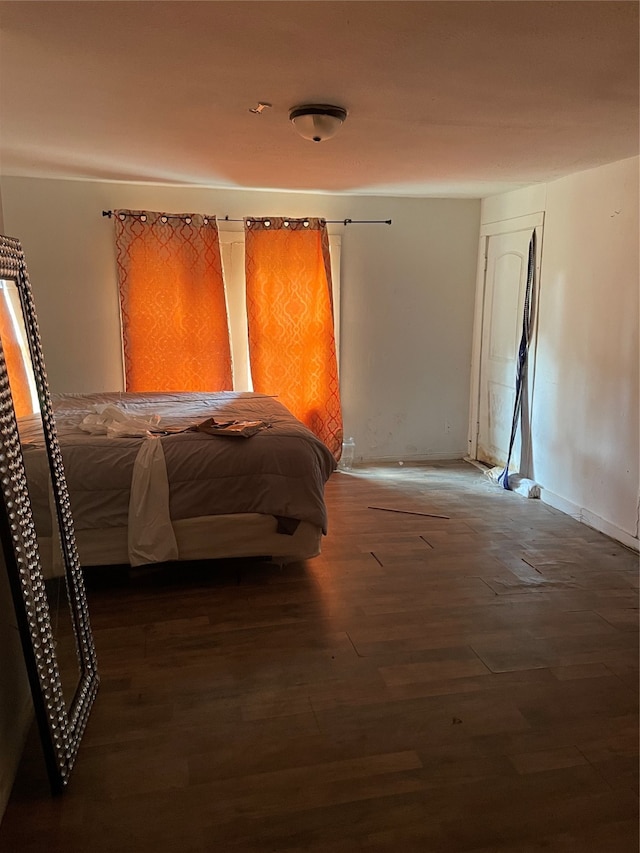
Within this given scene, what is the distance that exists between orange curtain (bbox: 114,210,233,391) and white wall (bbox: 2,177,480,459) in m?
0.16

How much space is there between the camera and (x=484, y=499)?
4.69 meters

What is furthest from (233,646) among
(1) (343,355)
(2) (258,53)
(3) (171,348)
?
(1) (343,355)

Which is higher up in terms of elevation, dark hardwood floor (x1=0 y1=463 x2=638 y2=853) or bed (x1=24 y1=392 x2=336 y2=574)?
bed (x1=24 y1=392 x2=336 y2=574)

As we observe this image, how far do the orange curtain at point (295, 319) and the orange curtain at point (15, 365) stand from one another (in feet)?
10.4

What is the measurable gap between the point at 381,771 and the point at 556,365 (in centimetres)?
331

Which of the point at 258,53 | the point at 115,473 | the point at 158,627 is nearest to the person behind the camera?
the point at 258,53

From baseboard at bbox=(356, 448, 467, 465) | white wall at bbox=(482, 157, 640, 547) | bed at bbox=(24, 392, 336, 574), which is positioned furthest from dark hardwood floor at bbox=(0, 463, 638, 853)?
baseboard at bbox=(356, 448, 467, 465)

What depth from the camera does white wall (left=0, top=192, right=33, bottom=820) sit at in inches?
73.4

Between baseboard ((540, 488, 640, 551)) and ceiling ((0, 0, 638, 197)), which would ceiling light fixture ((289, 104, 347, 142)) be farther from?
baseboard ((540, 488, 640, 551))

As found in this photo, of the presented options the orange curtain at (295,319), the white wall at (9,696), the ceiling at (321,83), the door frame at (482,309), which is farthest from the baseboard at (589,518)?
the white wall at (9,696)

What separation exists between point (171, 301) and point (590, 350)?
309 centimetres

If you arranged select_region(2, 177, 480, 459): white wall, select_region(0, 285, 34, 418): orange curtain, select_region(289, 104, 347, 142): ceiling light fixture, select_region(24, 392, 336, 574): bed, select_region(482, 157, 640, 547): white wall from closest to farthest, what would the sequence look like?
1. select_region(0, 285, 34, 418): orange curtain
2. select_region(289, 104, 347, 142): ceiling light fixture
3. select_region(24, 392, 336, 574): bed
4. select_region(482, 157, 640, 547): white wall
5. select_region(2, 177, 480, 459): white wall

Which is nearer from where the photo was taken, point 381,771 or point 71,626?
point 381,771

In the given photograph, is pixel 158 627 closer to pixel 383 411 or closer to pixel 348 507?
pixel 348 507
